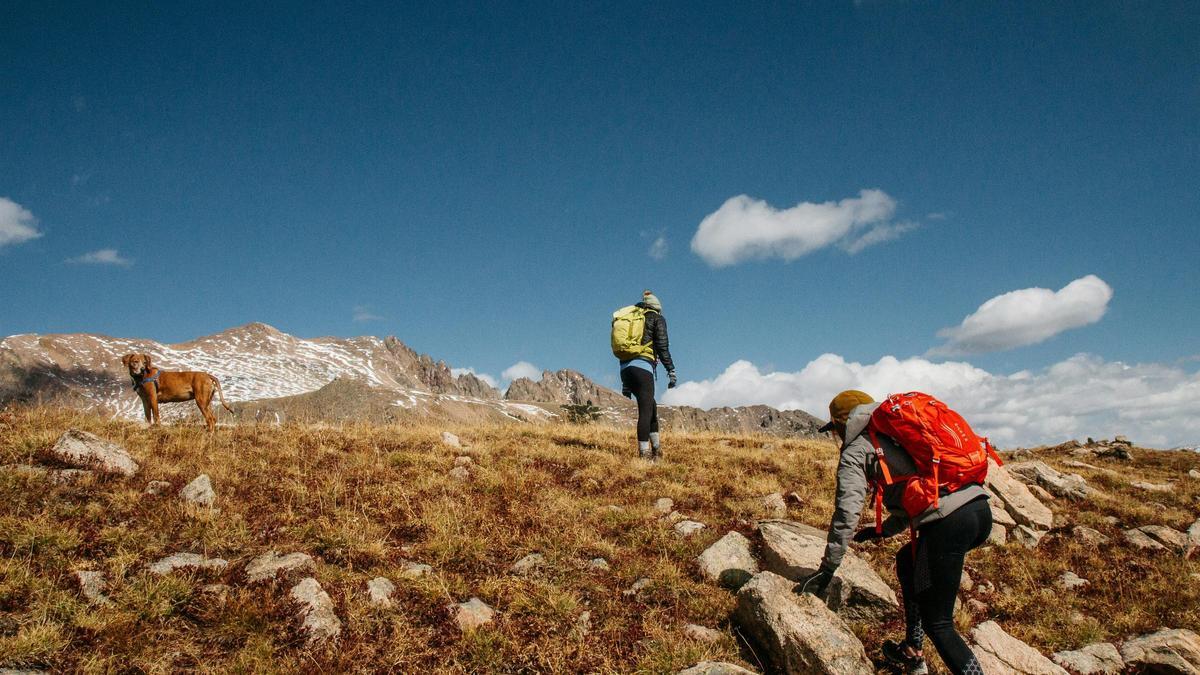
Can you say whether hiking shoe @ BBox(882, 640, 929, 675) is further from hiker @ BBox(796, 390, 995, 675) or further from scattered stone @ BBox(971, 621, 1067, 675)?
scattered stone @ BBox(971, 621, 1067, 675)

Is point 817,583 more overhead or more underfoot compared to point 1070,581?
more overhead

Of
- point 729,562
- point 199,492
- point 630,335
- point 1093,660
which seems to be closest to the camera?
point 1093,660

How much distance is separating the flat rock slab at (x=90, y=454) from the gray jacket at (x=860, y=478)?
29.9 feet

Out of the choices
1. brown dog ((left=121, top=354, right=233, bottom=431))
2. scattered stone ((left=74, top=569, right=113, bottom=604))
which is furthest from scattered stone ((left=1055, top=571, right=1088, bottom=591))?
brown dog ((left=121, top=354, right=233, bottom=431))

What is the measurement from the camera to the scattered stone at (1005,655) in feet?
20.1

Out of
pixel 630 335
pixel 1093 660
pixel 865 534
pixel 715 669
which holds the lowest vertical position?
pixel 1093 660

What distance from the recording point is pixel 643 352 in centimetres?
1173

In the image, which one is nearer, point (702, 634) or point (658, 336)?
point (702, 634)

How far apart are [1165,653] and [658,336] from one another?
8149 mm

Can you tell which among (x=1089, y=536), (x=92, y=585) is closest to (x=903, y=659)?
(x=1089, y=536)

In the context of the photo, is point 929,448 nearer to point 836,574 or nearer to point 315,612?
point 836,574

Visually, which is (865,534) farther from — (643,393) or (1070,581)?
(643,393)

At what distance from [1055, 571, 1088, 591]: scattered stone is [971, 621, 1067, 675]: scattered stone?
9.13 feet

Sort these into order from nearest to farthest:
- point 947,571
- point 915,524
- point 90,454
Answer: point 947,571, point 915,524, point 90,454
